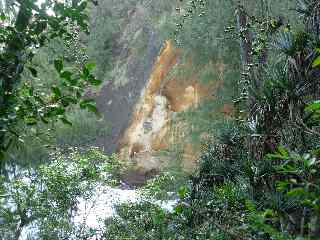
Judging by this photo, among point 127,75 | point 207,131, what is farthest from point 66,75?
point 127,75

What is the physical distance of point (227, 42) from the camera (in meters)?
11.9

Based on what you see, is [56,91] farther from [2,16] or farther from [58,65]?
[2,16]

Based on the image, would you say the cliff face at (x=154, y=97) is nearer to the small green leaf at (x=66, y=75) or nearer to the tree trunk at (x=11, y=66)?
the small green leaf at (x=66, y=75)

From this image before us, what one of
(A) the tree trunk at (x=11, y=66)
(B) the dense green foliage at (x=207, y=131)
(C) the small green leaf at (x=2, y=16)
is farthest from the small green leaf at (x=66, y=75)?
(C) the small green leaf at (x=2, y=16)

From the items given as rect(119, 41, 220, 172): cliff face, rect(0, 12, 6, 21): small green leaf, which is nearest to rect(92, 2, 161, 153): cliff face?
rect(119, 41, 220, 172): cliff face

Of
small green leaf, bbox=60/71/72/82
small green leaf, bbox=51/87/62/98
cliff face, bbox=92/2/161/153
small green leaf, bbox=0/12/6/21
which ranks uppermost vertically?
cliff face, bbox=92/2/161/153

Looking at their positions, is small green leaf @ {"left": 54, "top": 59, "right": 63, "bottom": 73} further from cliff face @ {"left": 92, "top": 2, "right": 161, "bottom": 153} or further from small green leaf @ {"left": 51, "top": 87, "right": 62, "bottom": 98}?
cliff face @ {"left": 92, "top": 2, "right": 161, "bottom": 153}

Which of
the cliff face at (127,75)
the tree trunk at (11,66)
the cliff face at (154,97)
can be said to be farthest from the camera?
the cliff face at (127,75)

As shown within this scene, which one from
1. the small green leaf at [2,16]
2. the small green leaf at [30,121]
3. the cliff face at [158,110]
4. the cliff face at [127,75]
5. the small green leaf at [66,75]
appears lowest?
the small green leaf at [30,121]

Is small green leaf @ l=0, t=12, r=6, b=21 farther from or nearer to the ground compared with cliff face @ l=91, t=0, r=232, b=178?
nearer to the ground

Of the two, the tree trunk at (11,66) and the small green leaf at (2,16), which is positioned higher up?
the small green leaf at (2,16)

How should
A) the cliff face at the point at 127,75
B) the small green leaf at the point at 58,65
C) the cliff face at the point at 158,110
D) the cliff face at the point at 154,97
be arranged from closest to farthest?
the small green leaf at the point at 58,65, the cliff face at the point at 154,97, the cliff face at the point at 158,110, the cliff face at the point at 127,75

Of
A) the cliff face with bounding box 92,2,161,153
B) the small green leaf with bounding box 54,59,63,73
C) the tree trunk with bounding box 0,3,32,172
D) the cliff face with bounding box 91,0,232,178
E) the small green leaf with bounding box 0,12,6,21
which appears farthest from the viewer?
the cliff face with bounding box 92,2,161,153

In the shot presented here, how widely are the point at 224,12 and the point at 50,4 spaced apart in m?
9.71
